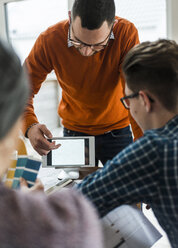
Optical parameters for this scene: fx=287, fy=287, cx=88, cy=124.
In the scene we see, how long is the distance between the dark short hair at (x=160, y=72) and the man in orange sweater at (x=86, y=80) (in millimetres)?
383

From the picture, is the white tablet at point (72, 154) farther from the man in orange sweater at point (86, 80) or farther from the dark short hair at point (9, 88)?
the dark short hair at point (9, 88)

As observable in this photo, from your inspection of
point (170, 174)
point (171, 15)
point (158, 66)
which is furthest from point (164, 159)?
point (171, 15)

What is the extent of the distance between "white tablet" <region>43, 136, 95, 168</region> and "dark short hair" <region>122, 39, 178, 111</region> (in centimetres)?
54

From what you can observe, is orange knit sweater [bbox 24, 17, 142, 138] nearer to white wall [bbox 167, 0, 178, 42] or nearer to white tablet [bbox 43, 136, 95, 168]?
white tablet [bbox 43, 136, 95, 168]

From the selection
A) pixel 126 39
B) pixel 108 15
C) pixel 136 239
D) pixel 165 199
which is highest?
pixel 108 15

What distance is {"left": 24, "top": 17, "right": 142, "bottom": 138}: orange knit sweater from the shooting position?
149 centimetres

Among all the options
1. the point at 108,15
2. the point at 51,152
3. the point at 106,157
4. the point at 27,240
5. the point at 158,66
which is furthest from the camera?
the point at 106,157

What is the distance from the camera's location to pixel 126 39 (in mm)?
1463

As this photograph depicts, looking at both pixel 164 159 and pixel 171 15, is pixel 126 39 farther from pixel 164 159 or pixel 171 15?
pixel 171 15

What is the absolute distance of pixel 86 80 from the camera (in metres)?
1.54

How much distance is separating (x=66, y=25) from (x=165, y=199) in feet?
3.61

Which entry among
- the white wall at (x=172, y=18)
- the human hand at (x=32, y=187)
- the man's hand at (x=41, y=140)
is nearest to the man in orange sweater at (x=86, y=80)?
the man's hand at (x=41, y=140)

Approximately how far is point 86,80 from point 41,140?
0.42 meters

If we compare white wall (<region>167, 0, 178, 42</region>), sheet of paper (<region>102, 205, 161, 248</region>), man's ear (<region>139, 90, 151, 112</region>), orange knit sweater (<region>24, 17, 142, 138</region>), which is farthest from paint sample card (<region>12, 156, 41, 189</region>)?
white wall (<region>167, 0, 178, 42</region>)
